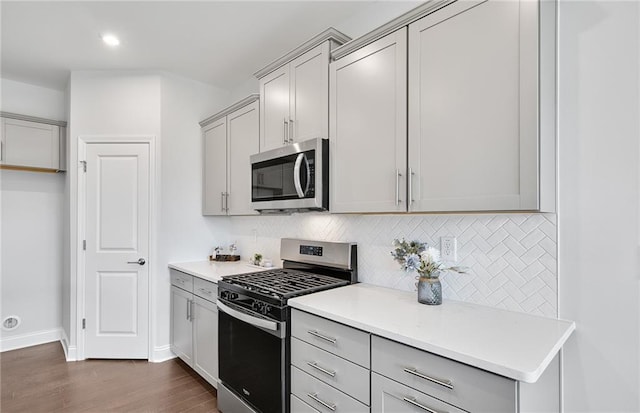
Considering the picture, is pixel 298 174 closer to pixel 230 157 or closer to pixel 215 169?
pixel 230 157

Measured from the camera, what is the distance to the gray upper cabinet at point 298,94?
6.91 feet

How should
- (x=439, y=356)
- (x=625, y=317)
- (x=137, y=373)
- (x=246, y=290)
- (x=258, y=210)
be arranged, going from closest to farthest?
(x=439, y=356) → (x=625, y=317) → (x=246, y=290) → (x=258, y=210) → (x=137, y=373)

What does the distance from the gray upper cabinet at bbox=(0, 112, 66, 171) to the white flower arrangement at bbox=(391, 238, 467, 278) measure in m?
3.65

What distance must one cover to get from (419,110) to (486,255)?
2.62 ft

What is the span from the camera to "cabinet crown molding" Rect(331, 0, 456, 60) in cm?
157

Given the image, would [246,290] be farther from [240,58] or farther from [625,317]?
[240,58]

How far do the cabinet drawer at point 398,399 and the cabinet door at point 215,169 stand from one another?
87.5 inches

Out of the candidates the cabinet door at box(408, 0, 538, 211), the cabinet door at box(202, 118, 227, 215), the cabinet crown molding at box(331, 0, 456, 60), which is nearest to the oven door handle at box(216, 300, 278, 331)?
the cabinet door at box(408, 0, 538, 211)

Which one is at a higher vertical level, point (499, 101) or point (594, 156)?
point (499, 101)

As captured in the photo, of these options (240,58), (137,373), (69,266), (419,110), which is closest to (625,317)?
(419,110)

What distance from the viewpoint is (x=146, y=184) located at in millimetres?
3229

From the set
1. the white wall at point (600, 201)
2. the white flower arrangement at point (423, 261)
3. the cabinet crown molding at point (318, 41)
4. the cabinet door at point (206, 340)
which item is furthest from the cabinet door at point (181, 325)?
the white wall at point (600, 201)

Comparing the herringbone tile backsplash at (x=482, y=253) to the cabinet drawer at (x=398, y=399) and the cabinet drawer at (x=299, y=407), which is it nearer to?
the cabinet drawer at (x=398, y=399)

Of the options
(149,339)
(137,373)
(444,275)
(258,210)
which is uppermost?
(258,210)
